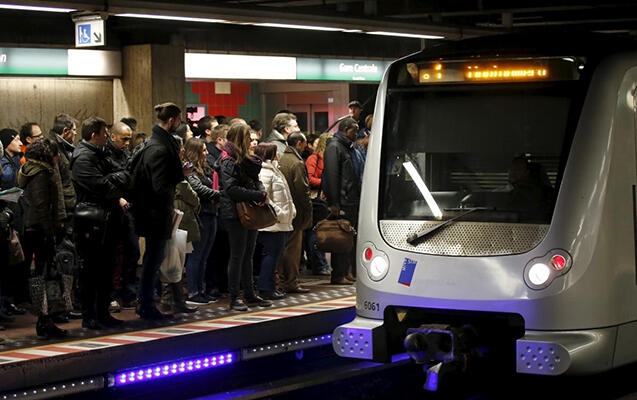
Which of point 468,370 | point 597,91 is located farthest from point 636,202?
point 468,370

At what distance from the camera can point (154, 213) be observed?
10195mm

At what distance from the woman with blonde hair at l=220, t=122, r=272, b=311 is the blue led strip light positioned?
1.20m

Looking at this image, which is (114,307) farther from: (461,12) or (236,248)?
(461,12)

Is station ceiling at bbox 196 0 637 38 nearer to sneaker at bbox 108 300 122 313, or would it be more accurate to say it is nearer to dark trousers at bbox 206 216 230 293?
dark trousers at bbox 206 216 230 293

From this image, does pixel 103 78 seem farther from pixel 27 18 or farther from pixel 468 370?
pixel 468 370

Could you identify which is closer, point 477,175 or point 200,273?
point 477,175

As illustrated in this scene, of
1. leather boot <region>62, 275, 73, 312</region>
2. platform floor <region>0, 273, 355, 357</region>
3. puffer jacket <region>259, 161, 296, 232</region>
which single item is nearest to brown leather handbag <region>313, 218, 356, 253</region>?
platform floor <region>0, 273, 355, 357</region>

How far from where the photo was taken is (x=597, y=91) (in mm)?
8062

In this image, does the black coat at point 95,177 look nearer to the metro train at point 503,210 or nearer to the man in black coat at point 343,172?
the metro train at point 503,210

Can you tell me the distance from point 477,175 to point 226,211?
10.6ft

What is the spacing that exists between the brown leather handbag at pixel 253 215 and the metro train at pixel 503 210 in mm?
2272

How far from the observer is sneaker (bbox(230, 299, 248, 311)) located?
10988 millimetres

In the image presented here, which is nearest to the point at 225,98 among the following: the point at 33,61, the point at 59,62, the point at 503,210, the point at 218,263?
the point at 59,62

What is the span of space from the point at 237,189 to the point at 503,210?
335 centimetres
